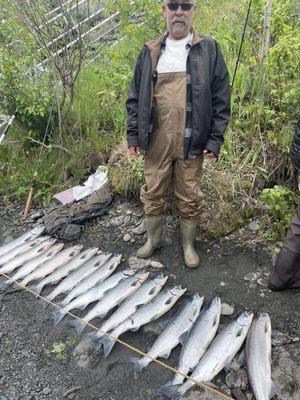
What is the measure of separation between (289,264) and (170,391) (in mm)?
1608

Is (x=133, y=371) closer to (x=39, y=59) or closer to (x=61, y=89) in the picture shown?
(x=61, y=89)

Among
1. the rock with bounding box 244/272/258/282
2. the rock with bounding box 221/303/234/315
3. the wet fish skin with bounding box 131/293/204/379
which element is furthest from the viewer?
the rock with bounding box 244/272/258/282

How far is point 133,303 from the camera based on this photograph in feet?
12.5

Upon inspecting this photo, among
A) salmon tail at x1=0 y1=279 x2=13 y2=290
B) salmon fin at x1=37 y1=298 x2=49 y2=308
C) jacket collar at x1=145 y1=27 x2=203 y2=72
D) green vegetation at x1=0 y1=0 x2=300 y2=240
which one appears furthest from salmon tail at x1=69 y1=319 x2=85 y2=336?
jacket collar at x1=145 y1=27 x2=203 y2=72

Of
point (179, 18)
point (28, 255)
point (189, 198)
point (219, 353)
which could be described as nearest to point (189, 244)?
point (189, 198)

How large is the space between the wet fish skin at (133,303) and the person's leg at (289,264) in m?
1.11

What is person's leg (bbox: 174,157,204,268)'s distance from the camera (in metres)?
3.87

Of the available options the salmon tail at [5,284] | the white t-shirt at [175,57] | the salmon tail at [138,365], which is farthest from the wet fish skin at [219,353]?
the white t-shirt at [175,57]

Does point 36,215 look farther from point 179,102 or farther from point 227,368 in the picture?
point 227,368

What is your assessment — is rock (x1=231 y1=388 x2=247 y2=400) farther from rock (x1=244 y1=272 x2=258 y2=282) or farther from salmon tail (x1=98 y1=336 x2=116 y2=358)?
rock (x1=244 y1=272 x2=258 y2=282)

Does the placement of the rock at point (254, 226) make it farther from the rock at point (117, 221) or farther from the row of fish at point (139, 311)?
the rock at point (117, 221)

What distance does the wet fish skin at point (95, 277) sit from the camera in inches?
161

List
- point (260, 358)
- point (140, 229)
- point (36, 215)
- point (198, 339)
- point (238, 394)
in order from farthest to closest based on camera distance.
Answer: point (36, 215), point (140, 229), point (198, 339), point (260, 358), point (238, 394)

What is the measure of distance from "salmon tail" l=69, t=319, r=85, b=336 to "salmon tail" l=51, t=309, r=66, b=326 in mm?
149
